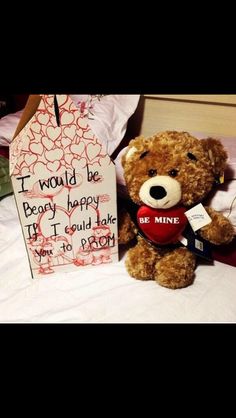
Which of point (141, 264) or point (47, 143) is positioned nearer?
point (47, 143)

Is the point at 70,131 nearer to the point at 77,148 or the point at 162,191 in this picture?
the point at 77,148

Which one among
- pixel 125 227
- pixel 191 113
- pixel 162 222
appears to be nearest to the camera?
pixel 162 222

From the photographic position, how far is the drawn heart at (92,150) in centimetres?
74

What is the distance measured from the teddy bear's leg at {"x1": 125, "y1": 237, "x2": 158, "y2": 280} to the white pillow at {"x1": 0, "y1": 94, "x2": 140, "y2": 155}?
45 cm

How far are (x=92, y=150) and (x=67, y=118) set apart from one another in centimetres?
9

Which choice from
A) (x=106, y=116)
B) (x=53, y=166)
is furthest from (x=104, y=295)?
(x=106, y=116)

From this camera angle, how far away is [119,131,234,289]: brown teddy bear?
0.75 m

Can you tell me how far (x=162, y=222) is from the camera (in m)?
0.80

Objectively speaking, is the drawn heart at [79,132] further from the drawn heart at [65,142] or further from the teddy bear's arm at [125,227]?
the teddy bear's arm at [125,227]

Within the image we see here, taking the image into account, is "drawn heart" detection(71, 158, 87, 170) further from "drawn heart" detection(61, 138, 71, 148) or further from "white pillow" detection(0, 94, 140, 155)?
"white pillow" detection(0, 94, 140, 155)
